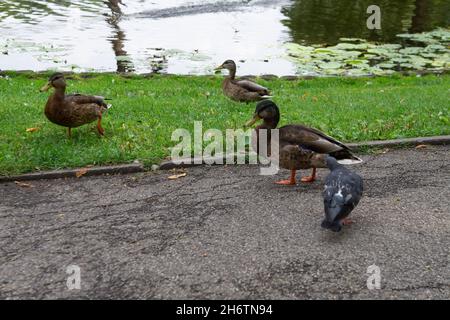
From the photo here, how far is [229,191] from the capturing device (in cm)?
682

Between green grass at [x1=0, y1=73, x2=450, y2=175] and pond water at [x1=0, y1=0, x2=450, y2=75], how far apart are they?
1.87 m

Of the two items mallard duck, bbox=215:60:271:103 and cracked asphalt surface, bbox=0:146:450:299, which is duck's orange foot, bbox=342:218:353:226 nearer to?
cracked asphalt surface, bbox=0:146:450:299

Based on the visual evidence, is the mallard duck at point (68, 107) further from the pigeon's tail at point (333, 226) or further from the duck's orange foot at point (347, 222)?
the pigeon's tail at point (333, 226)

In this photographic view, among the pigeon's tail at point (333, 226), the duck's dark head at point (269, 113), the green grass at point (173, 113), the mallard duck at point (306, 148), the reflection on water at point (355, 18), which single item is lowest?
the reflection on water at point (355, 18)

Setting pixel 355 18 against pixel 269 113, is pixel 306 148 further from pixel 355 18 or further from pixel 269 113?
pixel 355 18

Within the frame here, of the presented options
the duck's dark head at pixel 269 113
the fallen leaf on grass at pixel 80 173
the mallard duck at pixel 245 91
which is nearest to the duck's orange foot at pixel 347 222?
the duck's dark head at pixel 269 113

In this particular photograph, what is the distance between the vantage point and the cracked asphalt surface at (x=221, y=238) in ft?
15.6

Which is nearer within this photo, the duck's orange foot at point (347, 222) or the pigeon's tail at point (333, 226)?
the pigeon's tail at point (333, 226)

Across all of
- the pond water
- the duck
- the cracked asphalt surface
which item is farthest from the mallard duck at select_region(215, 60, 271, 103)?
the duck

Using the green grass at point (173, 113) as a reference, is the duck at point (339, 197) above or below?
above

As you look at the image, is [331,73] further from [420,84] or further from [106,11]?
[106,11]

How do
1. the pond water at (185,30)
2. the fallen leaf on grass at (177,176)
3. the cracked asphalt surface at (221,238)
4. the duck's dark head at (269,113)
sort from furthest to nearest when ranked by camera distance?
the pond water at (185,30) → the fallen leaf on grass at (177,176) → the duck's dark head at (269,113) → the cracked asphalt surface at (221,238)

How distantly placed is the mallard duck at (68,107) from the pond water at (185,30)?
604 cm
